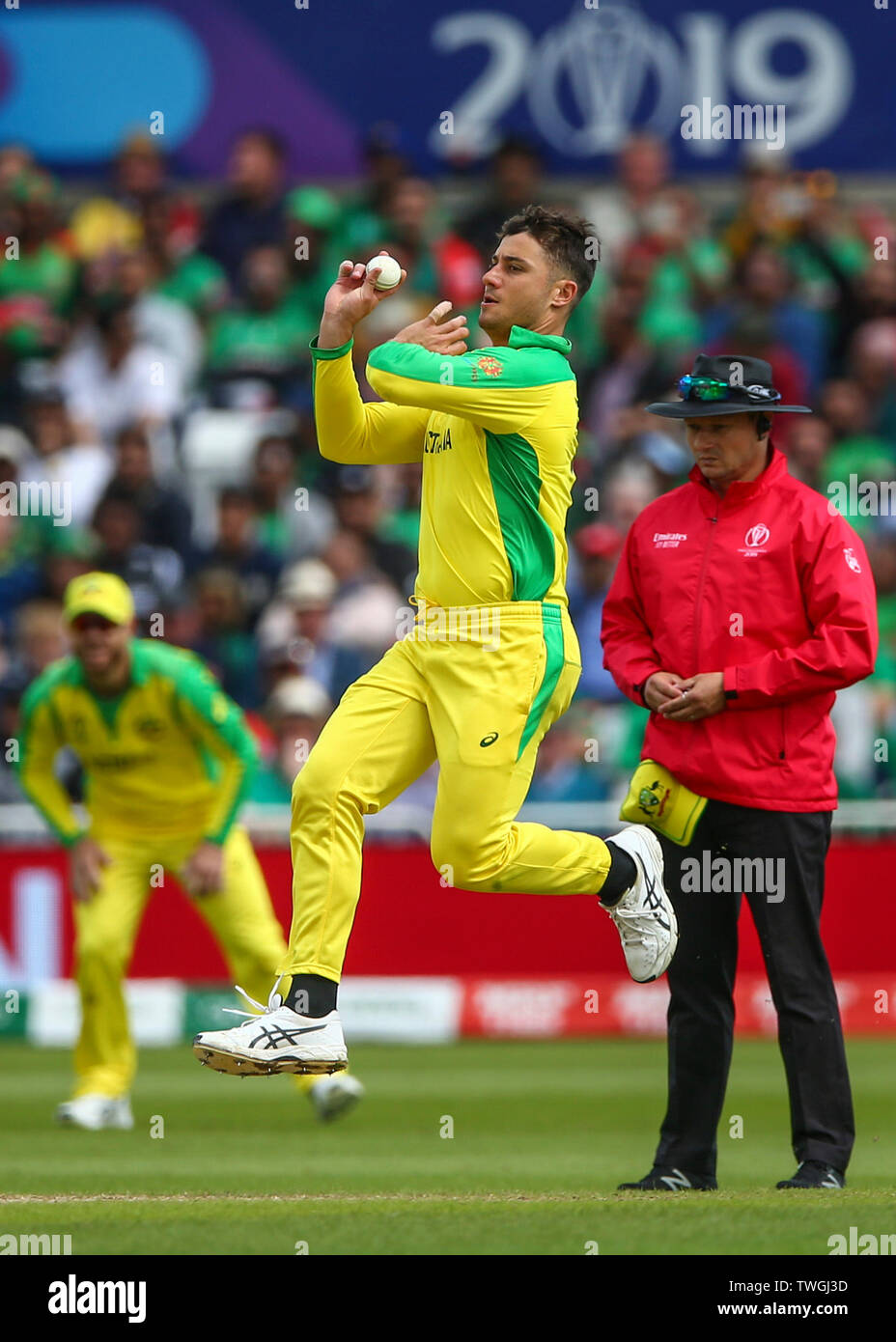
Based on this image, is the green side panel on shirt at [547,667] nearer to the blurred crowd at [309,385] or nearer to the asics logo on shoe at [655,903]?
the asics logo on shoe at [655,903]

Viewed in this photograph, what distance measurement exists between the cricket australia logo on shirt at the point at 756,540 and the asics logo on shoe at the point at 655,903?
3.59ft

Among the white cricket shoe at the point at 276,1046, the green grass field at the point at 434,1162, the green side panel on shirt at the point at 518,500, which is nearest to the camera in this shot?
the green grass field at the point at 434,1162

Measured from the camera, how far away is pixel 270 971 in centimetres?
1027

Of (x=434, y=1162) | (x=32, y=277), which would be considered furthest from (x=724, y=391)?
(x=32, y=277)

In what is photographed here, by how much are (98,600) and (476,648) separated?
3.45 m

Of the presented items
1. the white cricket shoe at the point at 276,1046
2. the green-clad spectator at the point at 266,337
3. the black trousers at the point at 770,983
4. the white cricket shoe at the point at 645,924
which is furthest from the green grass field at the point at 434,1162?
the green-clad spectator at the point at 266,337

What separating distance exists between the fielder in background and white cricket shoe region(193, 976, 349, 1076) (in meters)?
2.98

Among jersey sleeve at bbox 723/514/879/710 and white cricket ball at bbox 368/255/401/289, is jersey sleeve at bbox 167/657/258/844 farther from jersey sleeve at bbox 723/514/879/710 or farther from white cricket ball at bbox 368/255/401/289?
white cricket ball at bbox 368/255/401/289

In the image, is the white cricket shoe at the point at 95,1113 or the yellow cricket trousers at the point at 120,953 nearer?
the white cricket shoe at the point at 95,1113

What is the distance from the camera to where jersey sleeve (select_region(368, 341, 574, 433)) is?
697cm

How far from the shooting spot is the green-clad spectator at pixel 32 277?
1759cm

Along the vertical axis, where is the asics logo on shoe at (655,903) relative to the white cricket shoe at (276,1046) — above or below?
above

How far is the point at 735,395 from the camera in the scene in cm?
753
